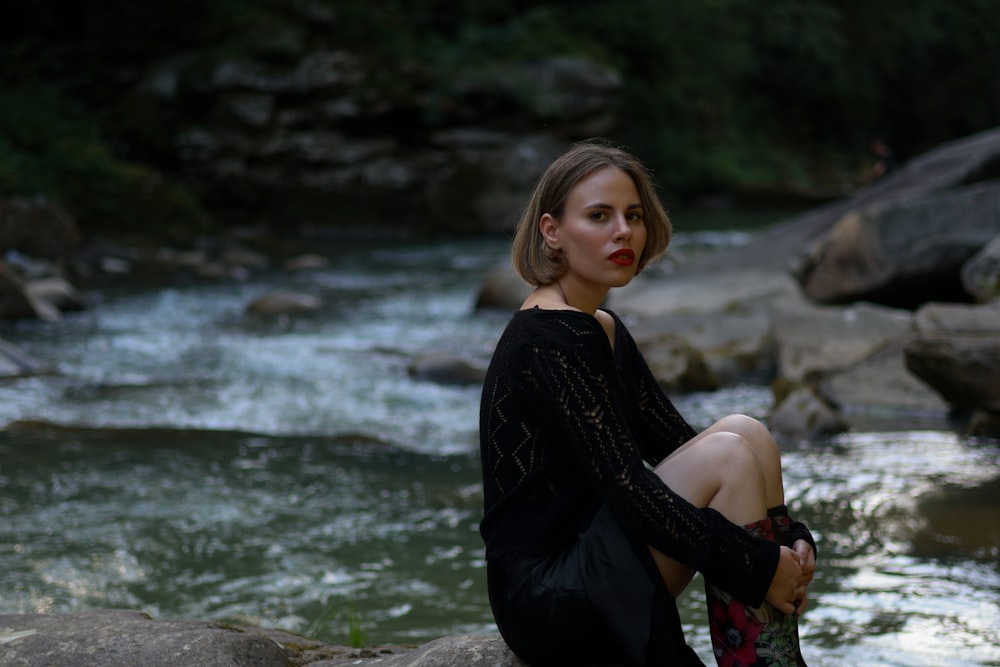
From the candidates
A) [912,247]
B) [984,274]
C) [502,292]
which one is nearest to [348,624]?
[984,274]

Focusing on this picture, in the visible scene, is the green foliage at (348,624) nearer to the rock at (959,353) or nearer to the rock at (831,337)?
the rock at (959,353)

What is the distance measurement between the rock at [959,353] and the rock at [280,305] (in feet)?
19.5

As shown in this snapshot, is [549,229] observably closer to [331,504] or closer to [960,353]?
[331,504]

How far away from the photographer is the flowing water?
→ 359 cm

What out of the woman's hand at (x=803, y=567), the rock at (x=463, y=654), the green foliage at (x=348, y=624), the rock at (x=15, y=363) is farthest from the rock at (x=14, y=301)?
the woman's hand at (x=803, y=567)

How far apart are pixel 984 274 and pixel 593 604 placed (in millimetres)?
5194

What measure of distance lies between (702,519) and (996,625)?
1.55 metres

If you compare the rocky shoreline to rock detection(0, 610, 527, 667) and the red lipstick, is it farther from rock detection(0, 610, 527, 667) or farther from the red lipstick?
the red lipstick

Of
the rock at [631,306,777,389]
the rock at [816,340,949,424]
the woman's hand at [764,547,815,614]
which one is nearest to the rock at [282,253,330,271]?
the rock at [631,306,777,389]

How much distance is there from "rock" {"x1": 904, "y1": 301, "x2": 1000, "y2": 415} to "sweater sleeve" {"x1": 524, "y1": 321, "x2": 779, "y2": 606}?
3265 millimetres

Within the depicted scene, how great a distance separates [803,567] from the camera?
231 centimetres

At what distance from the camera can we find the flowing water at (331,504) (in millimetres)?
3592

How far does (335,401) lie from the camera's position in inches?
269

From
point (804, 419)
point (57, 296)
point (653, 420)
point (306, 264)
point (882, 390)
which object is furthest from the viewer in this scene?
point (306, 264)
